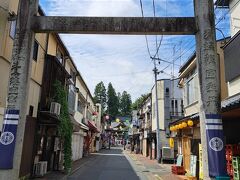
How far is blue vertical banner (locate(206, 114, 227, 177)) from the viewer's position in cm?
878

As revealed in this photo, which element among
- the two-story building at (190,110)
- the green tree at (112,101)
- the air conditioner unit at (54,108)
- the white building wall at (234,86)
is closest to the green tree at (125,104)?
the green tree at (112,101)

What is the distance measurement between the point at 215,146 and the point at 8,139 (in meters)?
6.31

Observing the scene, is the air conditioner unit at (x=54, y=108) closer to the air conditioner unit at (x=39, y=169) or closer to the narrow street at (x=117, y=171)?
the air conditioner unit at (x=39, y=169)

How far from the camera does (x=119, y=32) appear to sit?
1015 centimetres

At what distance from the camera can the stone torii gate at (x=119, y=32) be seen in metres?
9.35

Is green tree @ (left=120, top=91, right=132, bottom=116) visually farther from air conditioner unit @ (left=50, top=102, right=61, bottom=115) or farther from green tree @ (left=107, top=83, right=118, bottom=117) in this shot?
air conditioner unit @ (left=50, top=102, right=61, bottom=115)

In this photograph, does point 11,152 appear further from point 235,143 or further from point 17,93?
point 235,143

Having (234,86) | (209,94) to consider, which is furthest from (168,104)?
(209,94)

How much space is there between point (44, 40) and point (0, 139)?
915 centimetres

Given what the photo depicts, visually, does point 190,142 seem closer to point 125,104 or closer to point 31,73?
point 31,73

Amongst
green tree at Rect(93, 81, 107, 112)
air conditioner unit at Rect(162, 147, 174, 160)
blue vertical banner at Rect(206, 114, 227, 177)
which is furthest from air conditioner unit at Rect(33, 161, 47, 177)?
green tree at Rect(93, 81, 107, 112)

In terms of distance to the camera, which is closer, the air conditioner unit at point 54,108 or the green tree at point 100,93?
the air conditioner unit at point 54,108

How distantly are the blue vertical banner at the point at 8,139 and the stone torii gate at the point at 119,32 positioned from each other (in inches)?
7.1

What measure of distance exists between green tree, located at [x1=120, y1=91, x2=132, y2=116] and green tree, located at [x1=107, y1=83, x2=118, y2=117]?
353 inches
